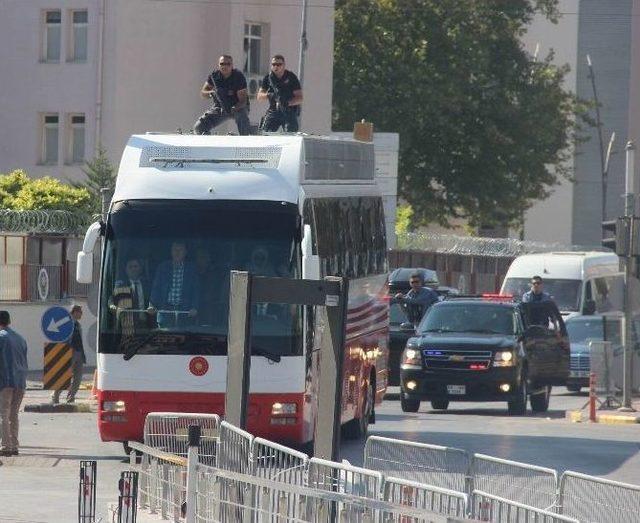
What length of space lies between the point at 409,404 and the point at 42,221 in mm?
13603

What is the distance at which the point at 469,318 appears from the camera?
98.4ft

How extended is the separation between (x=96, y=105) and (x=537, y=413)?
86.2 feet

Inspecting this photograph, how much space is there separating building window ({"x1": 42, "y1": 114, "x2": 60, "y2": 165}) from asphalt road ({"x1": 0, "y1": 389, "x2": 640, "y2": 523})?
85.8ft

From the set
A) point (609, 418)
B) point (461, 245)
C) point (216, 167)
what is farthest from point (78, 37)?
point (216, 167)

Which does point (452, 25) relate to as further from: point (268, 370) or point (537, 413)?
point (268, 370)

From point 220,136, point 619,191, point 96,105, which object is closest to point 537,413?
point 220,136

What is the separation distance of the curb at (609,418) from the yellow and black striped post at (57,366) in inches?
287

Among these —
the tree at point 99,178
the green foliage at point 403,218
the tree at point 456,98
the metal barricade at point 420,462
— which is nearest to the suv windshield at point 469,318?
the tree at point 99,178

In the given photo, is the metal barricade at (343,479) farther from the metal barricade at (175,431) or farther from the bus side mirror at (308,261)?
the bus side mirror at (308,261)

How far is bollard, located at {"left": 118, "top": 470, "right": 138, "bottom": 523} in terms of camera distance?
38.8 ft

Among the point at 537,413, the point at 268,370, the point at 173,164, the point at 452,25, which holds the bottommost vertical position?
the point at 537,413

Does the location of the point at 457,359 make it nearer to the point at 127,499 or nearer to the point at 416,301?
the point at 416,301

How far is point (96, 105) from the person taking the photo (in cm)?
5409

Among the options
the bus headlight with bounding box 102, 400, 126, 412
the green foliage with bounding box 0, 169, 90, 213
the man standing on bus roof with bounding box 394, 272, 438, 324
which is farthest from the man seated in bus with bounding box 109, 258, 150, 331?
the green foliage with bounding box 0, 169, 90, 213
